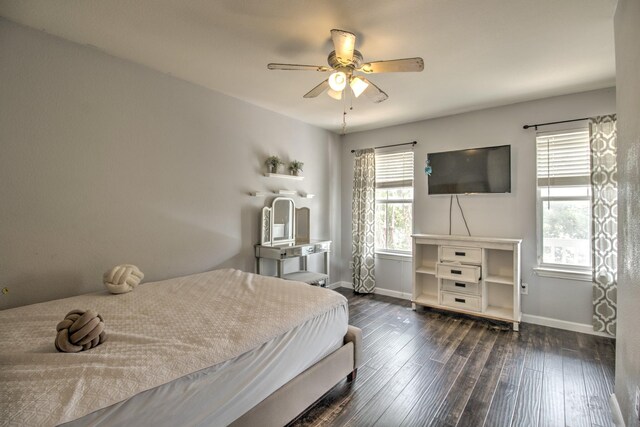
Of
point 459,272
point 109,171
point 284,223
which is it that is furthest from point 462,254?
point 109,171

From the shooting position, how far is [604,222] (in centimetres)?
302

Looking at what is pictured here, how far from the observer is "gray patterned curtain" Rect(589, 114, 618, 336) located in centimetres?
300

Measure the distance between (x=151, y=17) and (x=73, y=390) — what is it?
7.01 feet

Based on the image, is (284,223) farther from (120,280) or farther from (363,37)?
(363,37)

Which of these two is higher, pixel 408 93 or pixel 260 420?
pixel 408 93

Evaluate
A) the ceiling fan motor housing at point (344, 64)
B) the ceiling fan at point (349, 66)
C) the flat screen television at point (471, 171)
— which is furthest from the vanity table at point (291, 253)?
the ceiling fan motor housing at point (344, 64)

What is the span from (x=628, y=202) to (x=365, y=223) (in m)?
3.16

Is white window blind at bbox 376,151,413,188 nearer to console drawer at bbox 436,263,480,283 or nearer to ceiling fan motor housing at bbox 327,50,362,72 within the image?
console drawer at bbox 436,263,480,283

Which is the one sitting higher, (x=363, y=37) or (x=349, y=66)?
(x=363, y=37)

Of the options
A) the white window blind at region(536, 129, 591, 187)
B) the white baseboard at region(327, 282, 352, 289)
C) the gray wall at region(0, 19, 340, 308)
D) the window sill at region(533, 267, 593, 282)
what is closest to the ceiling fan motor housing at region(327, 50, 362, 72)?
the gray wall at region(0, 19, 340, 308)

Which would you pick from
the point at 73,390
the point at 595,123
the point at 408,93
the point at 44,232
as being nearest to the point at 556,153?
the point at 595,123

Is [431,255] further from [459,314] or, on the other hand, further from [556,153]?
[556,153]

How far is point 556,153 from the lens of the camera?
11.0 ft

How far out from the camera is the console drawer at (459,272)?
3.43m
